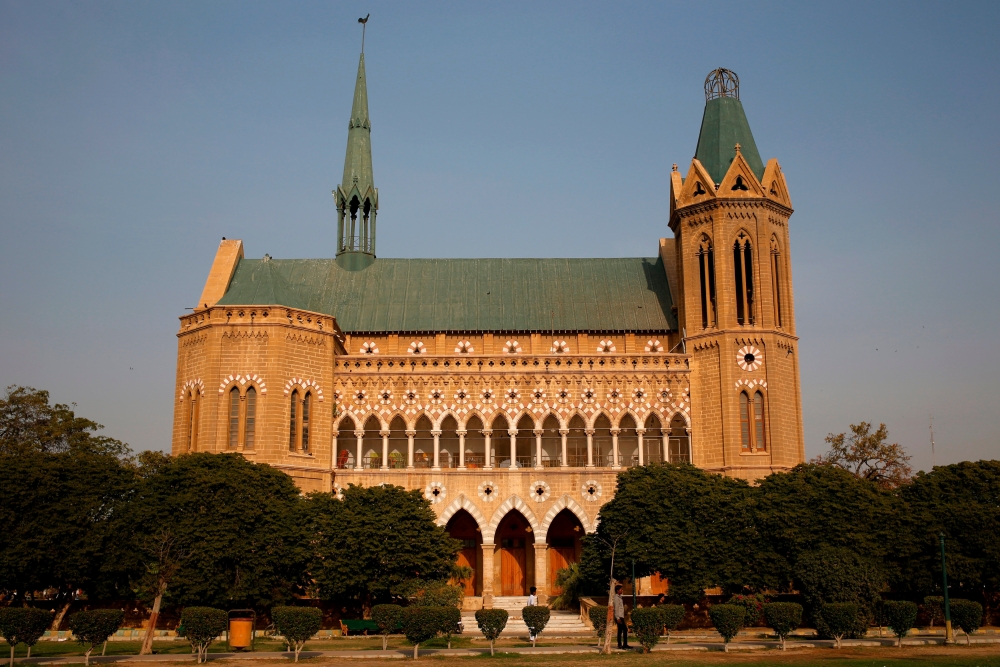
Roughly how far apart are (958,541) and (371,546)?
2447cm

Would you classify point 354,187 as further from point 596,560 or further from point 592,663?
point 592,663

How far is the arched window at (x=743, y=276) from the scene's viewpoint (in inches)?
2301

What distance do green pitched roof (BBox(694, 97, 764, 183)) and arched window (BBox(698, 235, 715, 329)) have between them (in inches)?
157

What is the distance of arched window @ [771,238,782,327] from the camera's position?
58.7 m

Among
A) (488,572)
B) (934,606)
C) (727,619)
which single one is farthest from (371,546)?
(934,606)

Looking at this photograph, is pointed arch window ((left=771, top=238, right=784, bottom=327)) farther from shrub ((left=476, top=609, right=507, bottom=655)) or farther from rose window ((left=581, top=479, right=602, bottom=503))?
shrub ((left=476, top=609, right=507, bottom=655))

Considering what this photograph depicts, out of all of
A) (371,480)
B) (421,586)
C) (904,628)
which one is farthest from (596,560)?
(904,628)

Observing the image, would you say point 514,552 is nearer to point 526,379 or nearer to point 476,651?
→ point 526,379

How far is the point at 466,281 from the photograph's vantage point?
65.9 m

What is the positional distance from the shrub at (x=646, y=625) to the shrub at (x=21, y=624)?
18132 millimetres

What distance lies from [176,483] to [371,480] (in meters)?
12.9

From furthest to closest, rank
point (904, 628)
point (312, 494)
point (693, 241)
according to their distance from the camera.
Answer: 1. point (693, 241)
2. point (312, 494)
3. point (904, 628)

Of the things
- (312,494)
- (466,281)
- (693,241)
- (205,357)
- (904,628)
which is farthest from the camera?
(466,281)

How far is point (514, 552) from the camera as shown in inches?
2355
